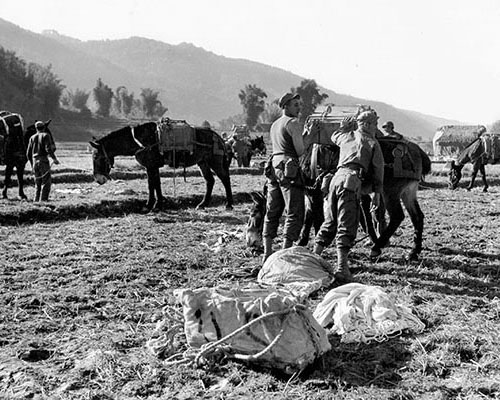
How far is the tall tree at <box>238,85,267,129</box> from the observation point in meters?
84.1

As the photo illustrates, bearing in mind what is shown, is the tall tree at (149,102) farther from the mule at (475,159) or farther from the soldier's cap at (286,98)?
the soldier's cap at (286,98)

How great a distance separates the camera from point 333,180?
6.60 metres

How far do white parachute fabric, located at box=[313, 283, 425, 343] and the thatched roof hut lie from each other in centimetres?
4004

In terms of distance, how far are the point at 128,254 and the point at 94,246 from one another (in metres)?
0.86

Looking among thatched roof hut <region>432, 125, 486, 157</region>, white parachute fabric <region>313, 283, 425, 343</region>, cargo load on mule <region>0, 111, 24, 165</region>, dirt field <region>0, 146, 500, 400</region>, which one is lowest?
dirt field <region>0, 146, 500, 400</region>

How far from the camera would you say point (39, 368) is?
404 centimetres

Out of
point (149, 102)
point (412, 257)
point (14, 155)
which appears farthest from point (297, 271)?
point (149, 102)

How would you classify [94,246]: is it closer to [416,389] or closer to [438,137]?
[416,389]

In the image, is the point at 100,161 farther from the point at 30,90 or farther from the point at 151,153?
the point at 30,90

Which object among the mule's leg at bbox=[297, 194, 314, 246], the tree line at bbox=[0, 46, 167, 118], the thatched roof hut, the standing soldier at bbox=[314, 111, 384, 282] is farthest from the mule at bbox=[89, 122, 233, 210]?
the tree line at bbox=[0, 46, 167, 118]

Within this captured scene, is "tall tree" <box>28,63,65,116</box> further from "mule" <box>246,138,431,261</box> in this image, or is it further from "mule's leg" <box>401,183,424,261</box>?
"mule's leg" <box>401,183,424,261</box>

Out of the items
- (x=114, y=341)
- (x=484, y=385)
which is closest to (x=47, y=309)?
(x=114, y=341)

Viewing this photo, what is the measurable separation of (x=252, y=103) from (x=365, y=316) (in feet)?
268

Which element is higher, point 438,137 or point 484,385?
point 438,137
